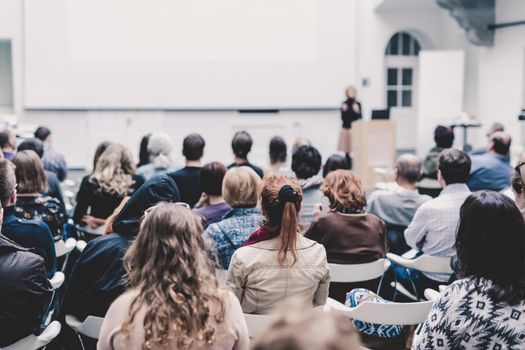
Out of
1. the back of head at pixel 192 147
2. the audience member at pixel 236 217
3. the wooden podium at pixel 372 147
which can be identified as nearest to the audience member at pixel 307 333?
the audience member at pixel 236 217

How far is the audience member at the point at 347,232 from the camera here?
11.0 feet

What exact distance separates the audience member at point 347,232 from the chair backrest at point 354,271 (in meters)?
0.10

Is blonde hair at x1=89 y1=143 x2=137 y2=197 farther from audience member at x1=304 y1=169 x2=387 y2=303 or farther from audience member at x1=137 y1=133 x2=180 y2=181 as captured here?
audience member at x1=304 y1=169 x2=387 y2=303

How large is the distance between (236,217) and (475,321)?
1485 mm

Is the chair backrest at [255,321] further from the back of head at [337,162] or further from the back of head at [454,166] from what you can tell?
the back of head at [337,162]

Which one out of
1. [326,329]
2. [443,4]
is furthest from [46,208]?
[443,4]

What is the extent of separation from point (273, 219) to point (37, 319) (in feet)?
3.35

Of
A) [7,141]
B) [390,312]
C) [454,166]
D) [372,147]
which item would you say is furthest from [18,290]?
[372,147]

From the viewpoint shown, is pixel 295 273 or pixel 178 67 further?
pixel 178 67

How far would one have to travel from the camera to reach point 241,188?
10.9 feet

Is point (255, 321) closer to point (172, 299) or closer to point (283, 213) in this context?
point (283, 213)

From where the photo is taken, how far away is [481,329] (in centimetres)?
202

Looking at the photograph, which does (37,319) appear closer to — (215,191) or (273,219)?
(273,219)

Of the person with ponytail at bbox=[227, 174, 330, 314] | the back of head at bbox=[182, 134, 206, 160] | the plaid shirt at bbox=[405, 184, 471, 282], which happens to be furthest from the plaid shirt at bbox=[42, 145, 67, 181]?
the person with ponytail at bbox=[227, 174, 330, 314]
